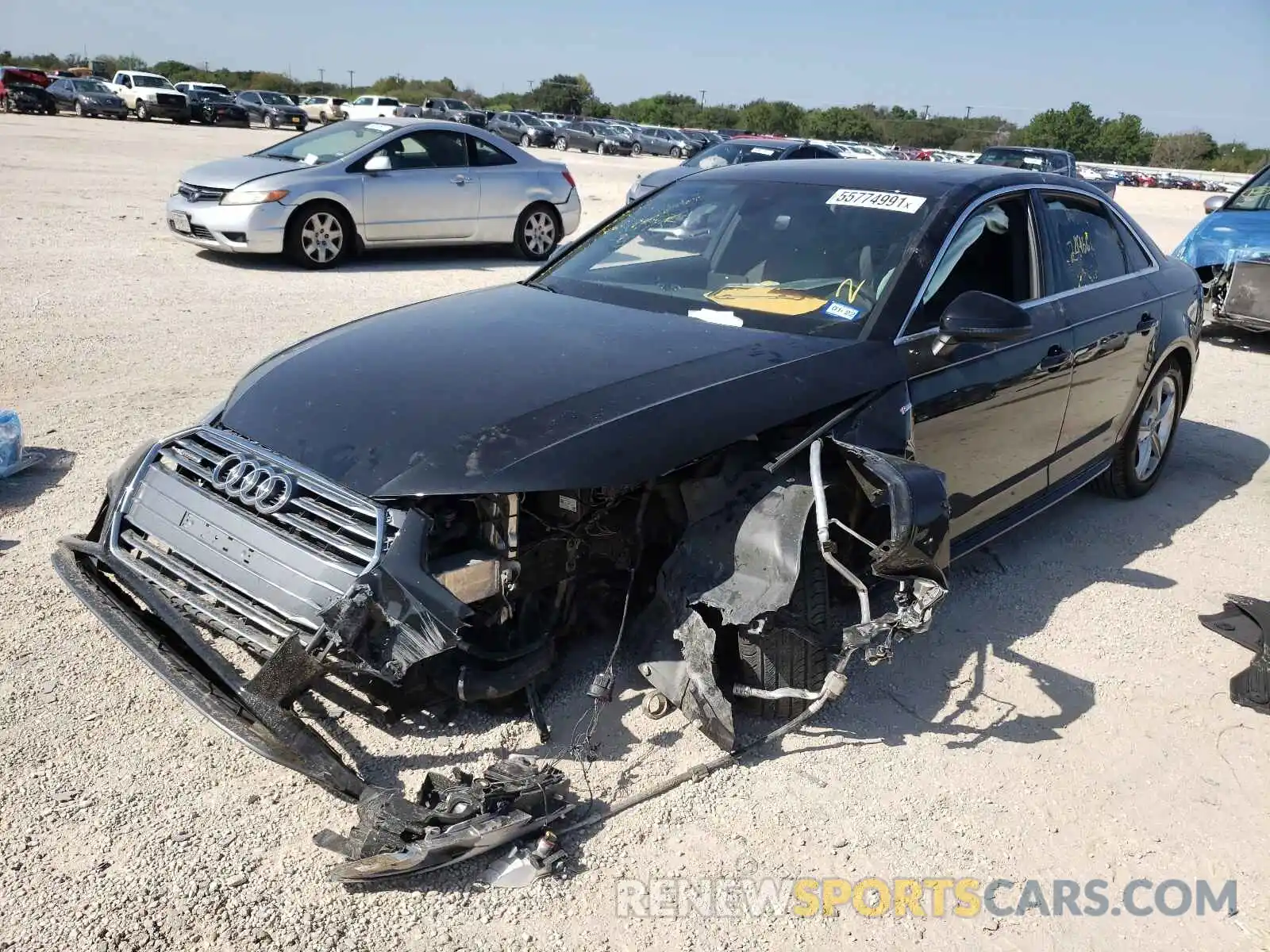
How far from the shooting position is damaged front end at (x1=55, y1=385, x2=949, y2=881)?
2664 millimetres

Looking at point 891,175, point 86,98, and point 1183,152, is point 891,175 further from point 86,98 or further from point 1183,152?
point 1183,152

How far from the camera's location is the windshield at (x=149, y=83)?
40125 millimetres

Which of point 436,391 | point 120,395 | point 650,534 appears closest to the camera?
point 436,391

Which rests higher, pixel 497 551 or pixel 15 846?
pixel 497 551

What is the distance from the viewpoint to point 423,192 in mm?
11055

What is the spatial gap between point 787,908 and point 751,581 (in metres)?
0.91

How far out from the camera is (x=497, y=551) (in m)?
2.90

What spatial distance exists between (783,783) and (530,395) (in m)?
1.39

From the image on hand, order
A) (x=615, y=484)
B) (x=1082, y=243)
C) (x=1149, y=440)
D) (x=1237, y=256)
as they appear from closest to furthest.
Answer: (x=615, y=484) < (x=1082, y=243) < (x=1149, y=440) < (x=1237, y=256)

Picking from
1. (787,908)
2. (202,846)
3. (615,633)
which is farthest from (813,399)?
(202,846)

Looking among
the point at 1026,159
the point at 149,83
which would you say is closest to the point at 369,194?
the point at 1026,159

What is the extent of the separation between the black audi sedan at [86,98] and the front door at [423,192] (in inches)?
1291

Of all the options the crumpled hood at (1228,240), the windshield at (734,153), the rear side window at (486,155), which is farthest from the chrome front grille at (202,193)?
the crumpled hood at (1228,240)

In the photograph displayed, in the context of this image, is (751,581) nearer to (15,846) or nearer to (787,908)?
(787,908)
